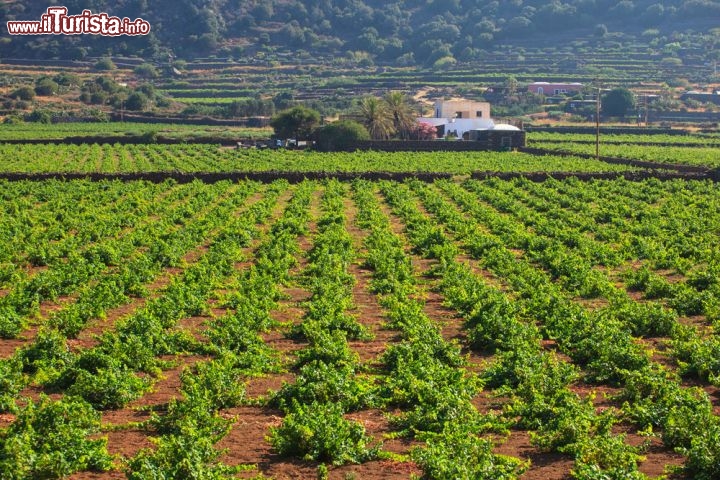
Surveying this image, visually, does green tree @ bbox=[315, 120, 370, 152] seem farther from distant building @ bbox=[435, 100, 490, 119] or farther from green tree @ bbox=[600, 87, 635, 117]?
green tree @ bbox=[600, 87, 635, 117]

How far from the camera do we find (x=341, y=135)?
77.7 m

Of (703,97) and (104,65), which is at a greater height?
(104,65)

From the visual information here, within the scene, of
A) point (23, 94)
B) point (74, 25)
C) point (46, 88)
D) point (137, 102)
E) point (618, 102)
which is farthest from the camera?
point (74, 25)

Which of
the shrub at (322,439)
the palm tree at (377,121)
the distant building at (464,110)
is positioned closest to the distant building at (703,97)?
the distant building at (464,110)

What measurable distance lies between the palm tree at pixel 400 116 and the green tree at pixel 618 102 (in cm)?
4058

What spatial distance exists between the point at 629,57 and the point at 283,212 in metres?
136

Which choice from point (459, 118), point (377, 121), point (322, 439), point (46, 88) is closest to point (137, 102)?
point (46, 88)

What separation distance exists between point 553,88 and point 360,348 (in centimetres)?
12388

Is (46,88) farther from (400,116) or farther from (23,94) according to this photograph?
(400,116)

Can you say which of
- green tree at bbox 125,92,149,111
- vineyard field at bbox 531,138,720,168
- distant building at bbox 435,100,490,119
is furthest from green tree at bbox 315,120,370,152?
green tree at bbox 125,92,149,111

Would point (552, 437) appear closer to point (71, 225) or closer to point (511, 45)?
point (71, 225)

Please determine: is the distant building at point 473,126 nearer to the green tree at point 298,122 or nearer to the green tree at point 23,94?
the green tree at point 298,122

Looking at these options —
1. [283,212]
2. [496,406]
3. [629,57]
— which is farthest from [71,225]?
[629,57]

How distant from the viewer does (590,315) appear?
1911 cm
